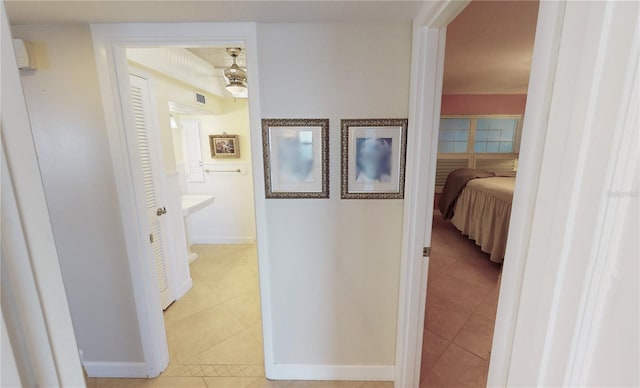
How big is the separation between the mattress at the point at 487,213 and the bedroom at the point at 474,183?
12 mm

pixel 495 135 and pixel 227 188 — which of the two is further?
pixel 495 135

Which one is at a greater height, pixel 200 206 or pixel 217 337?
pixel 200 206

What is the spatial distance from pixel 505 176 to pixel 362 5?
440cm

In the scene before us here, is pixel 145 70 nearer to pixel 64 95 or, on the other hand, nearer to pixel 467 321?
pixel 64 95

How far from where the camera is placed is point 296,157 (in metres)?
1.41

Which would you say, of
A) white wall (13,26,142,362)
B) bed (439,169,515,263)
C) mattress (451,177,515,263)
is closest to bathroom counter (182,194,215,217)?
white wall (13,26,142,362)

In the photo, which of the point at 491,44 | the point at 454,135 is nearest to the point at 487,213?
the point at 491,44

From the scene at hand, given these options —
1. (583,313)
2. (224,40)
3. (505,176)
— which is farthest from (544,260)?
(505,176)

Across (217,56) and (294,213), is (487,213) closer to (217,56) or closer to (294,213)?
(294,213)

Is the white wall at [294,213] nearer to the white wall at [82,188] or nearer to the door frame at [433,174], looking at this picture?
the white wall at [82,188]

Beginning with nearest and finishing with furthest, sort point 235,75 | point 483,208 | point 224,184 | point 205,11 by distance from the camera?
1. point 205,11
2. point 235,75
3. point 483,208
4. point 224,184

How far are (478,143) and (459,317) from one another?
13.0ft

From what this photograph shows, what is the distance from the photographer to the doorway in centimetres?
196

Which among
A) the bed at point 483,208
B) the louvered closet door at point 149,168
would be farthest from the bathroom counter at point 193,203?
the bed at point 483,208
